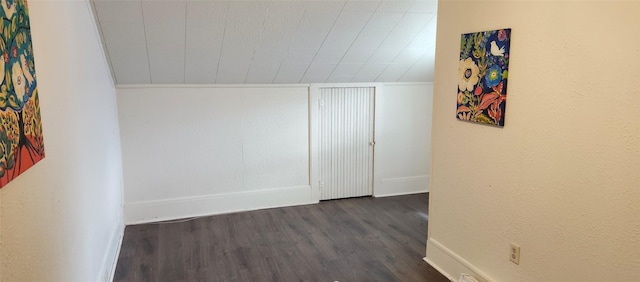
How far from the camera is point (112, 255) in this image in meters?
3.13

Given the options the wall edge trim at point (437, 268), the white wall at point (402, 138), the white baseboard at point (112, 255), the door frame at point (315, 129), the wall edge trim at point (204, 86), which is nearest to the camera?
the white baseboard at point (112, 255)

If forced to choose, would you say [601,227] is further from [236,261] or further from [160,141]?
[160,141]

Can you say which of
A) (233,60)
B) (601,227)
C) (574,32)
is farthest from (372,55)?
(601,227)

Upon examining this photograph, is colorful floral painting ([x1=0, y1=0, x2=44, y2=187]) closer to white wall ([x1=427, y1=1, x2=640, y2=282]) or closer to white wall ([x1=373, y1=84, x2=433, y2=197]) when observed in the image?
white wall ([x1=427, y1=1, x2=640, y2=282])

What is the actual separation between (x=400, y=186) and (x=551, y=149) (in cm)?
307

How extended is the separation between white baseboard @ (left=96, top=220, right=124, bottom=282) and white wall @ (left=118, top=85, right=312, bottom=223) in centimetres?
54

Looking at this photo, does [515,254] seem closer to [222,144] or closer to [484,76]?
[484,76]

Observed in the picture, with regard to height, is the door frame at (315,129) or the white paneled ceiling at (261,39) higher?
the white paneled ceiling at (261,39)

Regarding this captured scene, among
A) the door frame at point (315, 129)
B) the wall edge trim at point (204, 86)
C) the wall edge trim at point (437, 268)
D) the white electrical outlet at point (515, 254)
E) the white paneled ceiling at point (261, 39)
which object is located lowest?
the wall edge trim at point (437, 268)

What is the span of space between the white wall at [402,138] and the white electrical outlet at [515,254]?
8.63ft

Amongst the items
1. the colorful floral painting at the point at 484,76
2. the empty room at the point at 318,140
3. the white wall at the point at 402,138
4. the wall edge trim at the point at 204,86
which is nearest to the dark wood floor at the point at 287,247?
the empty room at the point at 318,140

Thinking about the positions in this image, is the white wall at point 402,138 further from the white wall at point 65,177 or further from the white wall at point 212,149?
the white wall at point 65,177

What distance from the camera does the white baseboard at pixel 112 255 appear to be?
278 centimetres

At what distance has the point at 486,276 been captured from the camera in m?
2.66
